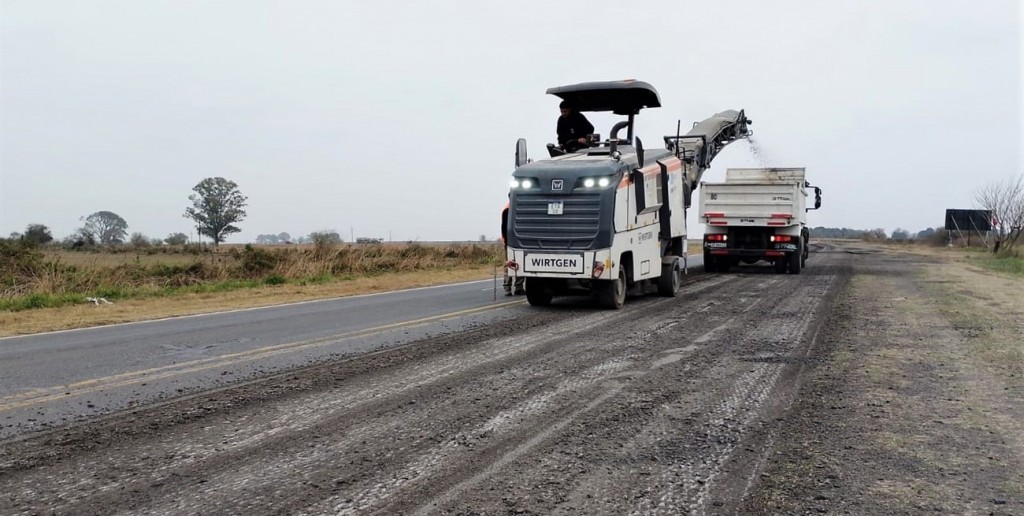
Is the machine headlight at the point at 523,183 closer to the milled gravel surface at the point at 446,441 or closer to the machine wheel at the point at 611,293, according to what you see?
the machine wheel at the point at 611,293

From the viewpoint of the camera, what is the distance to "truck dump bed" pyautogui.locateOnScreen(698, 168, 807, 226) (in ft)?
66.4

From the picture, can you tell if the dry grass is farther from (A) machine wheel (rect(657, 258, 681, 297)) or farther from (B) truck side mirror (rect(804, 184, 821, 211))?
(B) truck side mirror (rect(804, 184, 821, 211))

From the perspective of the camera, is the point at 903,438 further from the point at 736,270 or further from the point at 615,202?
the point at 736,270

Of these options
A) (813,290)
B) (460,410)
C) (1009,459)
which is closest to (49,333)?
(460,410)

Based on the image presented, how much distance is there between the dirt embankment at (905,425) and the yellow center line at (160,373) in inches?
214

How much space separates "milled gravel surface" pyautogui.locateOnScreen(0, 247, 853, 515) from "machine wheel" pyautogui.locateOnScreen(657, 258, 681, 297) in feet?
18.3

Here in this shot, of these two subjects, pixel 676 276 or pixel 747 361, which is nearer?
pixel 747 361

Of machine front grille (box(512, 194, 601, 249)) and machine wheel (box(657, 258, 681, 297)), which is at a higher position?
machine front grille (box(512, 194, 601, 249))

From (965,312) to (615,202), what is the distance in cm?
568

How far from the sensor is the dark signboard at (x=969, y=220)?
164 feet

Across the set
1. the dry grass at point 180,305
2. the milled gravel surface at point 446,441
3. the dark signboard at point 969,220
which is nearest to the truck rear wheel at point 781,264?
the dry grass at point 180,305

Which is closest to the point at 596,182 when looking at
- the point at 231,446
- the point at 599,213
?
the point at 599,213

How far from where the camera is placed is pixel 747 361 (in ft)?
24.1

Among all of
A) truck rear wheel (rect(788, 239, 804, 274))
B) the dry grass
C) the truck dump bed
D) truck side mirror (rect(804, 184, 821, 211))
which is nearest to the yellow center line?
the dry grass
